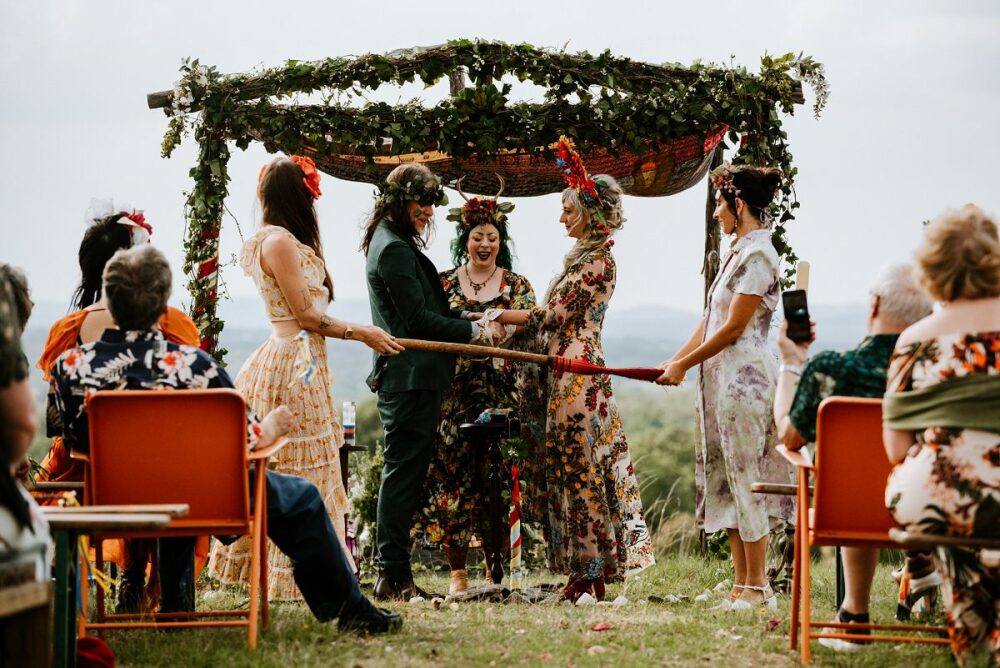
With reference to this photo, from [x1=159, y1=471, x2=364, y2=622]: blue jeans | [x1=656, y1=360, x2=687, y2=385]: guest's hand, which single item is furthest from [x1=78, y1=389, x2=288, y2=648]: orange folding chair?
[x1=656, y1=360, x2=687, y2=385]: guest's hand

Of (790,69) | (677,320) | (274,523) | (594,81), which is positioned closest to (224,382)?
(274,523)

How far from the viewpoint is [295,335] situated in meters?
6.64

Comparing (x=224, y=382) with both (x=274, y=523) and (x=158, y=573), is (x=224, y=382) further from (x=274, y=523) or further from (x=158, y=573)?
(x=158, y=573)

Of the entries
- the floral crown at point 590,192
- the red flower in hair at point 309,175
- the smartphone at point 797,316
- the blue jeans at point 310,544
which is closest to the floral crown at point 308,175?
the red flower in hair at point 309,175

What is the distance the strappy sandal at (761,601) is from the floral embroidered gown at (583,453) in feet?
2.35

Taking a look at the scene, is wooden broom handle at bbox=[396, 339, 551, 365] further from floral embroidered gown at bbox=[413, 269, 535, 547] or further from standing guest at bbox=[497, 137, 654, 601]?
floral embroidered gown at bbox=[413, 269, 535, 547]

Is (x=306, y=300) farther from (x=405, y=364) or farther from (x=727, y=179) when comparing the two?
(x=727, y=179)

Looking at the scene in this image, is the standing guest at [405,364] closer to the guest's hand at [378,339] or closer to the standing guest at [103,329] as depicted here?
the guest's hand at [378,339]

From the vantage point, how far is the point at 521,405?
23.5 feet

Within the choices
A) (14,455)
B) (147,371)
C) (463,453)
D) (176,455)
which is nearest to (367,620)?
(176,455)

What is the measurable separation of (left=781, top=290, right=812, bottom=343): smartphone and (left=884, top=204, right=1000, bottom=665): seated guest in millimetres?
854

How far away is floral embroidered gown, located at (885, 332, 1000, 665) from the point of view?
3900 mm

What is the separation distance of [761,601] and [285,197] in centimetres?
335

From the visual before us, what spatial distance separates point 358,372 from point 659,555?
172ft
